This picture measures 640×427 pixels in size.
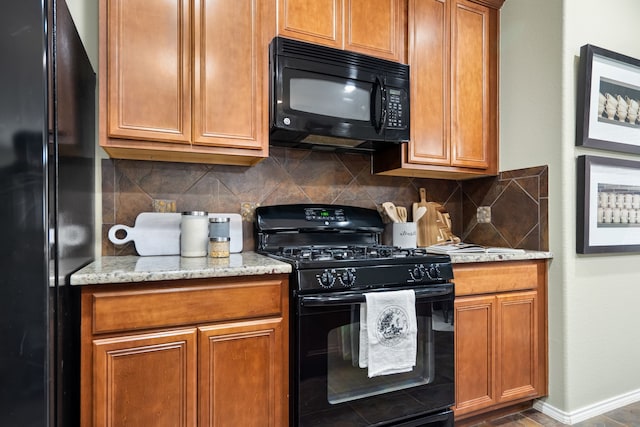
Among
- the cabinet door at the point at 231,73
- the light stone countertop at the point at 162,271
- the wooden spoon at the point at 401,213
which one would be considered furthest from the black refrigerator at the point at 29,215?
the wooden spoon at the point at 401,213

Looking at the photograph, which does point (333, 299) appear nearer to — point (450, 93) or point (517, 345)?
point (517, 345)

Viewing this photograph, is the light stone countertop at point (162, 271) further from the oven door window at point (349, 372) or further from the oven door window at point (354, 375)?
the oven door window at point (349, 372)

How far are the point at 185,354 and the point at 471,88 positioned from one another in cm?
A: 211

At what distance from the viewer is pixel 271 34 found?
1.75 m

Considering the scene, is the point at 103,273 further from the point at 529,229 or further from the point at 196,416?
the point at 529,229

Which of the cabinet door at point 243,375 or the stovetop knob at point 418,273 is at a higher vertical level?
the stovetop knob at point 418,273

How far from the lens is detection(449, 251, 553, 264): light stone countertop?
5.90 ft

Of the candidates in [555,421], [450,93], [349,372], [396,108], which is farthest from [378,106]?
[555,421]

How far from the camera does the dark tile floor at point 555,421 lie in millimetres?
1904

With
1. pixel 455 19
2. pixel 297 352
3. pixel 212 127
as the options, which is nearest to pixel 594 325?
pixel 297 352

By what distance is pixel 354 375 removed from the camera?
1.52m

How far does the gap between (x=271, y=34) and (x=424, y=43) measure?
0.90 meters

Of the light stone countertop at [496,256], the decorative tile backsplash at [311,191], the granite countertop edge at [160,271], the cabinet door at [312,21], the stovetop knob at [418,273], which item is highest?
the cabinet door at [312,21]

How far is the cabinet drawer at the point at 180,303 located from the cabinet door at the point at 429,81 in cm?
118
